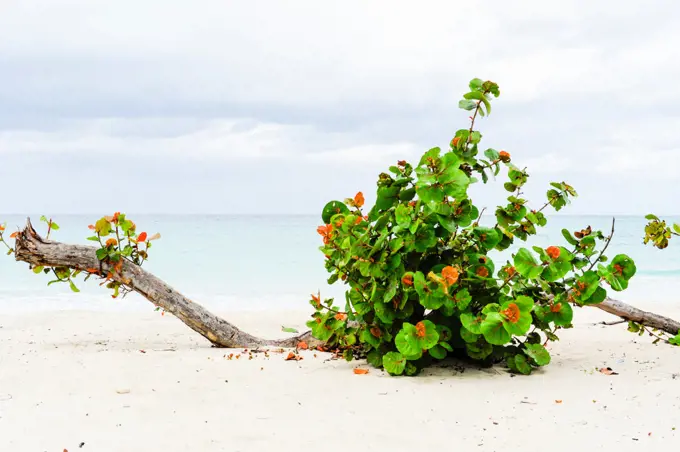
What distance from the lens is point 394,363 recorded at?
372cm

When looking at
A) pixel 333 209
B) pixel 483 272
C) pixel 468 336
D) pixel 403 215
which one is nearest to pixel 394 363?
pixel 468 336

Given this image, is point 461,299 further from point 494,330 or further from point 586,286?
point 586,286

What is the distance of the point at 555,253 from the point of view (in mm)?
3531

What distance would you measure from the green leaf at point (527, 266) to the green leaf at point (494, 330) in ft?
1.09

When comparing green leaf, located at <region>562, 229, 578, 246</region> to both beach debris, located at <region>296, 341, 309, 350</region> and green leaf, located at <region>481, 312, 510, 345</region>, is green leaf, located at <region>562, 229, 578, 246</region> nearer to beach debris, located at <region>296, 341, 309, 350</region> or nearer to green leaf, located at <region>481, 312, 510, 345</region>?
green leaf, located at <region>481, 312, 510, 345</region>

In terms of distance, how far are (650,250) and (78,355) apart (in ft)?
83.0

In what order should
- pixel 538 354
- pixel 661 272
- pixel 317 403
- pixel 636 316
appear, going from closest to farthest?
1. pixel 317 403
2. pixel 538 354
3. pixel 636 316
4. pixel 661 272

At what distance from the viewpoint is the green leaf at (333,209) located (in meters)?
4.22

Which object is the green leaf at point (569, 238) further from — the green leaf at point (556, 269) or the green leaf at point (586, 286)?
the green leaf at point (556, 269)

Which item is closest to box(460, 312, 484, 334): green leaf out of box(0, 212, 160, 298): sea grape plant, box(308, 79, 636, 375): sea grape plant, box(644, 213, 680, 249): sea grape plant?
box(308, 79, 636, 375): sea grape plant

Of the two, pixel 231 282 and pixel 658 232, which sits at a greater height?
pixel 658 232

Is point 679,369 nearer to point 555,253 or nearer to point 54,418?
point 555,253

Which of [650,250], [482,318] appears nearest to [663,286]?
[650,250]

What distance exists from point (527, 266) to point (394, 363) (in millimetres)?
981
